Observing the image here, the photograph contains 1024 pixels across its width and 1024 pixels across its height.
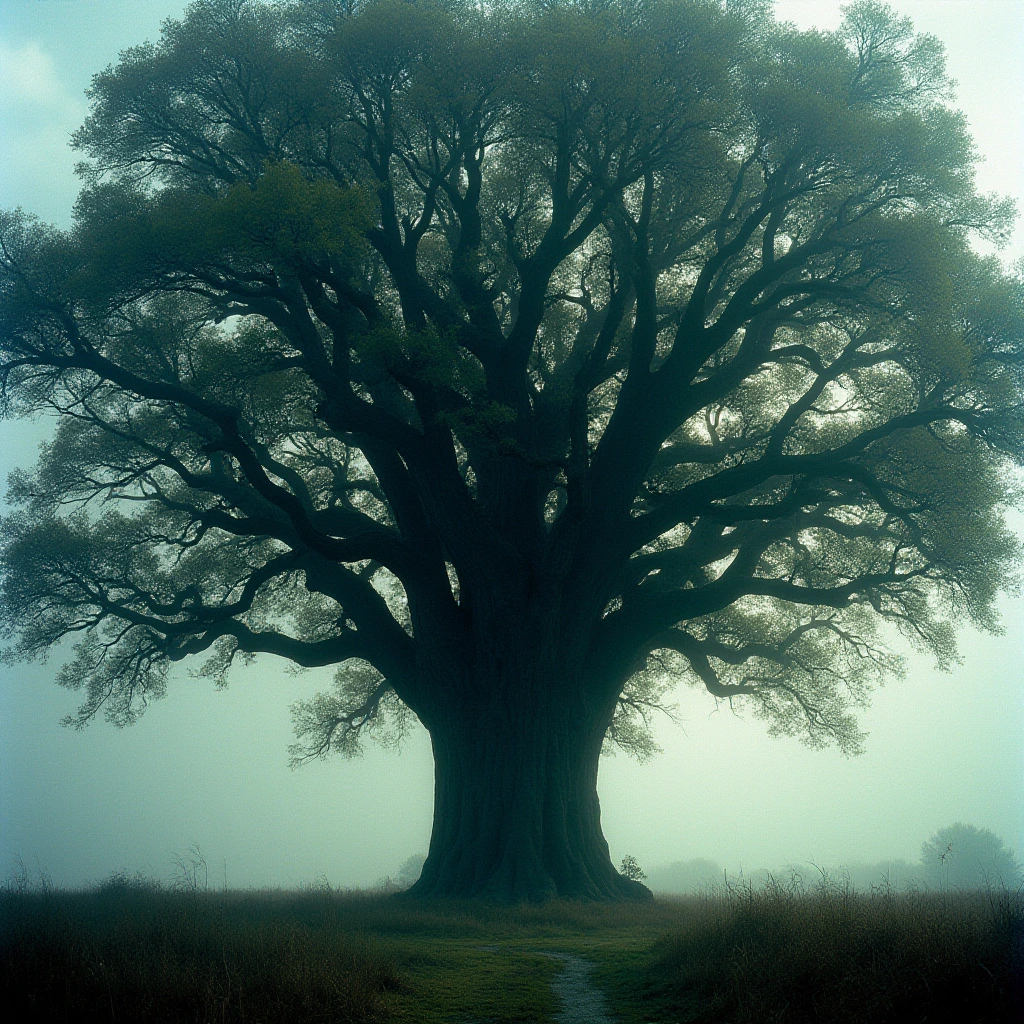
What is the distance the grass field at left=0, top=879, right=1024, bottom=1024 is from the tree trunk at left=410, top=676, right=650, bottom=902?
539cm

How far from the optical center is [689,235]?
54.2ft

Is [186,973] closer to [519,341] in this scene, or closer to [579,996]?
[579,996]

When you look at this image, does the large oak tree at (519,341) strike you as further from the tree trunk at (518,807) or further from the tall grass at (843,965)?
the tall grass at (843,965)

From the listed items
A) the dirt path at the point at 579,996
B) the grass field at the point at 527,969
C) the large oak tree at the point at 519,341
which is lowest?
the dirt path at the point at 579,996

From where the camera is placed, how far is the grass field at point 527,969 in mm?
5059

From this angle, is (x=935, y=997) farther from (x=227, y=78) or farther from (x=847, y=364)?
(x=227, y=78)

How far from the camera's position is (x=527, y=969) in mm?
7770

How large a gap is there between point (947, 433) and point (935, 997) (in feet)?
44.0

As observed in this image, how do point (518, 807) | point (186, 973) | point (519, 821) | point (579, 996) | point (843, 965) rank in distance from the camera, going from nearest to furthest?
point (843, 965) → point (186, 973) → point (579, 996) → point (519, 821) → point (518, 807)

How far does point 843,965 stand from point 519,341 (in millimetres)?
11319

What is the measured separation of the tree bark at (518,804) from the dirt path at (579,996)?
547 cm

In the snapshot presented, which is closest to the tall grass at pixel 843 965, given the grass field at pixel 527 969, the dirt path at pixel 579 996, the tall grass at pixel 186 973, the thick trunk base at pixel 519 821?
the grass field at pixel 527 969

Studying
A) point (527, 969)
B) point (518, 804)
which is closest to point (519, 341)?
point (518, 804)

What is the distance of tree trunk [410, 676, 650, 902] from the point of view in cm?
1391
